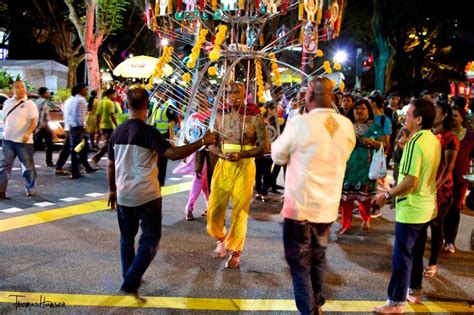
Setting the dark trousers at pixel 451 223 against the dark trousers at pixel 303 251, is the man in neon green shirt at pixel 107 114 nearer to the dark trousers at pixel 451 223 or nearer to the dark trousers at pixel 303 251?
the dark trousers at pixel 451 223

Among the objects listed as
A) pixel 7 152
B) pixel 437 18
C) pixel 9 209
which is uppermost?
pixel 437 18

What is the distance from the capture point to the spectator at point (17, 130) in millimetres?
7832

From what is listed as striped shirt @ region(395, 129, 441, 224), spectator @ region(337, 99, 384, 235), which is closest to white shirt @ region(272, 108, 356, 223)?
striped shirt @ region(395, 129, 441, 224)

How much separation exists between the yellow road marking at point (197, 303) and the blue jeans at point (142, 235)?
0.18 meters

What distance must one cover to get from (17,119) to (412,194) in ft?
20.1

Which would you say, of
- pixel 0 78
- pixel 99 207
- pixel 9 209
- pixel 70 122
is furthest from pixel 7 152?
pixel 0 78

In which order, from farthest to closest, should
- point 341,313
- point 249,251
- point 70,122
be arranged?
point 70,122
point 249,251
point 341,313

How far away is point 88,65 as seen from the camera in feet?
61.7

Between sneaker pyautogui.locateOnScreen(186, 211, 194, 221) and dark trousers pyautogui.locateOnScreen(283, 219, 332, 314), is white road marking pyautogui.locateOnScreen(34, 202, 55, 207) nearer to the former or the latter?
sneaker pyautogui.locateOnScreen(186, 211, 194, 221)

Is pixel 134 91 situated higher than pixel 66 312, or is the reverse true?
pixel 134 91

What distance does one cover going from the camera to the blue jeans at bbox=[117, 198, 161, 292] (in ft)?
13.8

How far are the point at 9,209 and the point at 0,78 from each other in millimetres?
11921

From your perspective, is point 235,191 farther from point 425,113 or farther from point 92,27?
point 92,27

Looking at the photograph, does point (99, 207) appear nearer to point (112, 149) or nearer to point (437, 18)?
point (112, 149)
